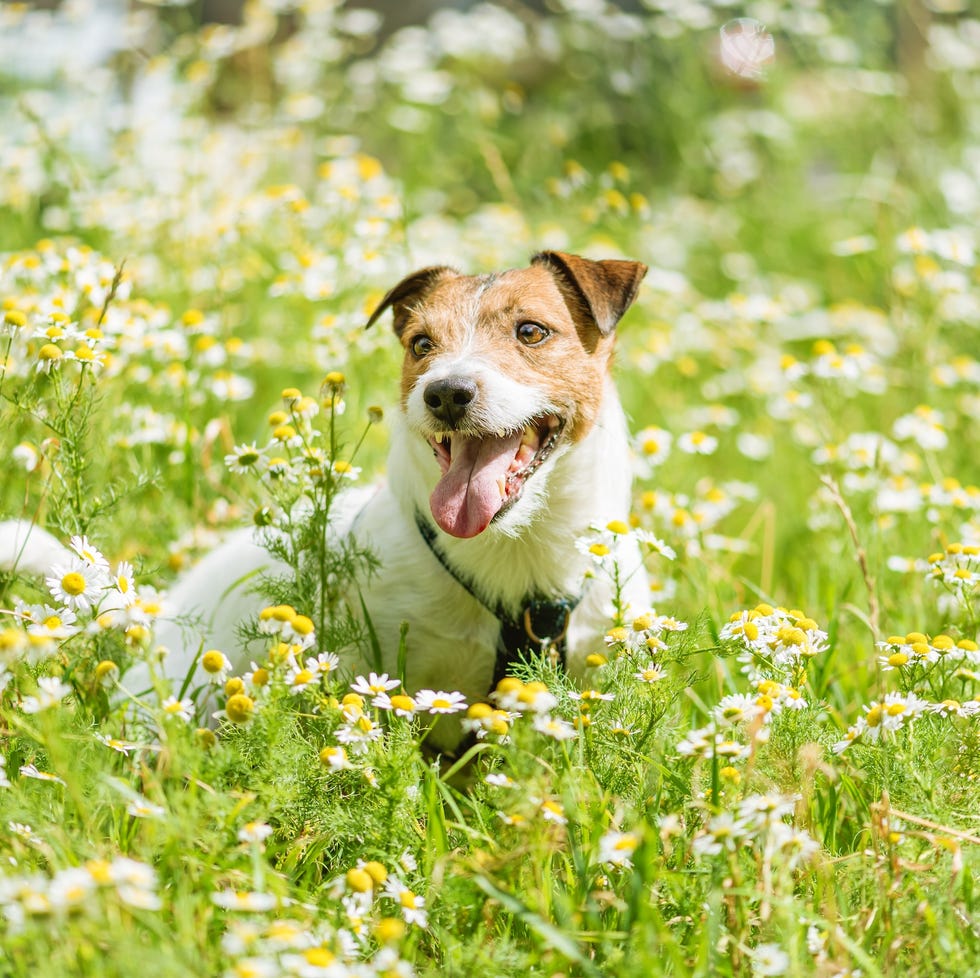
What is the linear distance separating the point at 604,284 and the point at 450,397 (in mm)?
733

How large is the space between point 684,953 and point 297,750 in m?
0.86

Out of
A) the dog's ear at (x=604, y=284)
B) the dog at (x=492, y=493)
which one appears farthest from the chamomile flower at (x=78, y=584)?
the dog's ear at (x=604, y=284)

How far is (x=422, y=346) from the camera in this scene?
326cm

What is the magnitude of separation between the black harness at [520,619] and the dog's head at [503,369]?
Result: 24cm

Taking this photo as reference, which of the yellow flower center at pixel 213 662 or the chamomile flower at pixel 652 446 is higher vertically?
the yellow flower center at pixel 213 662

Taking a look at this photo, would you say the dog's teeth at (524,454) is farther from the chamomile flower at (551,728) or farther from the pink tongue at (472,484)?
the chamomile flower at (551,728)

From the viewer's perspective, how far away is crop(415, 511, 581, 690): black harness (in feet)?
9.91

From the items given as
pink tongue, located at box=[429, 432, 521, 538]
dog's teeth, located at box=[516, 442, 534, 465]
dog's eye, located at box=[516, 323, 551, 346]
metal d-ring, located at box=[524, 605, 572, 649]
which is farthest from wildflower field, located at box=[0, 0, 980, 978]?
dog's eye, located at box=[516, 323, 551, 346]

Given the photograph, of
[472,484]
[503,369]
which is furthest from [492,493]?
[503,369]

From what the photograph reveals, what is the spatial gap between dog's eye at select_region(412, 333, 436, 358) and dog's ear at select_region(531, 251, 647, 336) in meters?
0.48

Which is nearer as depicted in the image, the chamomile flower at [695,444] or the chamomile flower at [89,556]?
the chamomile flower at [89,556]

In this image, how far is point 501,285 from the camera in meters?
3.34

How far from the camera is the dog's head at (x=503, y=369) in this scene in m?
2.91

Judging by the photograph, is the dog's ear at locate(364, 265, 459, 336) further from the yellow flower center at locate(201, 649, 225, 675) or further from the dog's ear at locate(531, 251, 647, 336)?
the yellow flower center at locate(201, 649, 225, 675)
